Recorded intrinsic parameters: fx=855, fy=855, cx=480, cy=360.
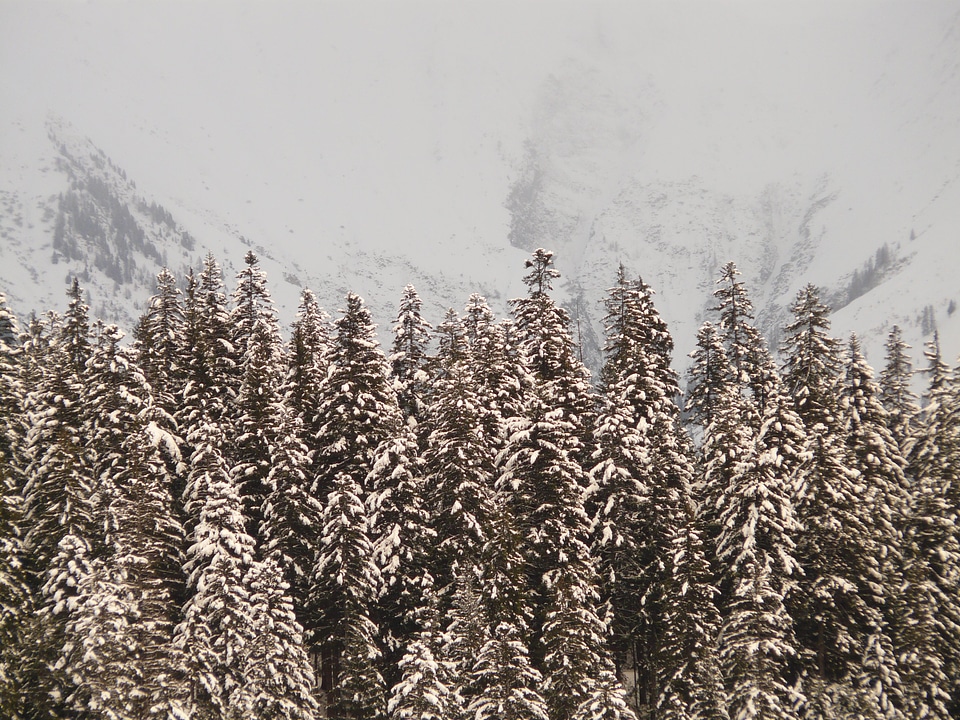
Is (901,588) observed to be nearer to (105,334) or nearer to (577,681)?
(577,681)

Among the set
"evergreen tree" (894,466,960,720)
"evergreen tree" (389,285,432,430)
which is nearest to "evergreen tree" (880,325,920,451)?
"evergreen tree" (894,466,960,720)

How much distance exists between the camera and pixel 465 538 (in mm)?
35500

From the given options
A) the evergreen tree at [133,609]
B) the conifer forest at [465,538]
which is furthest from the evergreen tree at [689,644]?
the evergreen tree at [133,609]

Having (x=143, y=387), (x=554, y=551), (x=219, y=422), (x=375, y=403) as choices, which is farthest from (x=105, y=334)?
(x=554, y=551)

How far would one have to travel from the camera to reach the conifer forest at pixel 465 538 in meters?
31.5

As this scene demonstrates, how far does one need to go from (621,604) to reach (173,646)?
1905cm

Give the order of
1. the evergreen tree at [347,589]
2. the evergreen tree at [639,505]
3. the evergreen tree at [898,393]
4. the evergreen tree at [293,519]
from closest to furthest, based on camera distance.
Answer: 1. the evergreen tree at [347,589]
2. the evergreen tree at [293,519]
3. the evergreen tree at [639,505]
4. the evergreen tree at [898,393]

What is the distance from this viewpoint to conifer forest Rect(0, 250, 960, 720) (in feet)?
104

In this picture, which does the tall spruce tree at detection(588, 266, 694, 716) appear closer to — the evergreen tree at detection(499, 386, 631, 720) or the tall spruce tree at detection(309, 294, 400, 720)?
the evergreen tree at detection(499, 386, 631, 720)

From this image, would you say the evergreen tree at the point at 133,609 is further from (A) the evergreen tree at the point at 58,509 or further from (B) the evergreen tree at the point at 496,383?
(B) the evergreen tree at the point at 496,383

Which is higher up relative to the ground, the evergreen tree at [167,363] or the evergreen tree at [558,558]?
the evergreen tree at [167,363]

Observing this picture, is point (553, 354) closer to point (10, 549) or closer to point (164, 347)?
point (164, 347)

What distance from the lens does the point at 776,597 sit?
34.5 metres

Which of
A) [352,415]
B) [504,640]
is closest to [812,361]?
[504,640]
